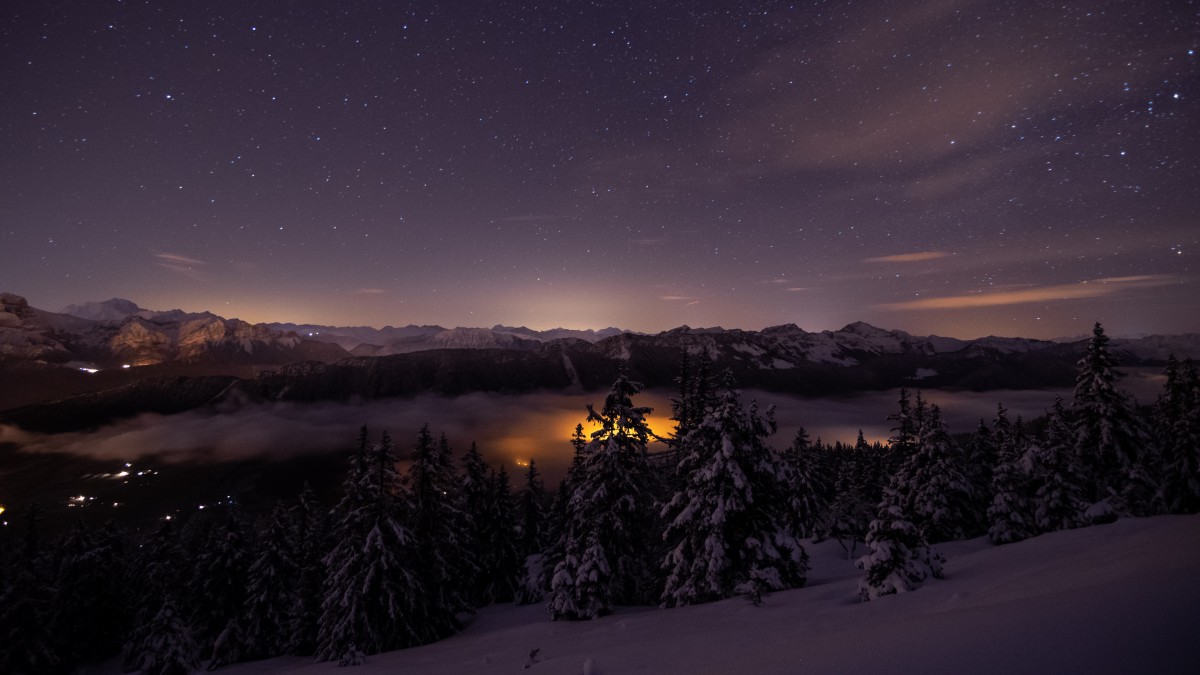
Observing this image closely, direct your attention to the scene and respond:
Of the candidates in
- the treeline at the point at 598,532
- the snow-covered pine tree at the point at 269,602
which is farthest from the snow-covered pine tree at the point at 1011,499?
the snow-covered pine tree at the point at 269,602

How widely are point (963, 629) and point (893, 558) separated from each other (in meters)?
7.99

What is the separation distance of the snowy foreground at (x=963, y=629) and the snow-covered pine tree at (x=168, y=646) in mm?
25665

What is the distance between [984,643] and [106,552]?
Result: 56.8 metres

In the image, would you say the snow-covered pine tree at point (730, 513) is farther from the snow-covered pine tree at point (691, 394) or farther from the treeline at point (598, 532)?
the snow-covered pine tree at point (691, 394)

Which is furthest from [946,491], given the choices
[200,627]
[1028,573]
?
[200,627]

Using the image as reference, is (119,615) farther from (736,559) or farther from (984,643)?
(984,643)

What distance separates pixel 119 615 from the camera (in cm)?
4000

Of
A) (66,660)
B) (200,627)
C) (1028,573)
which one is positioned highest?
(1028,573)

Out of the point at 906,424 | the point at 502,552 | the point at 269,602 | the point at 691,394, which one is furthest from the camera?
the point at 502,552

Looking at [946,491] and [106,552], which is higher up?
[946,491]

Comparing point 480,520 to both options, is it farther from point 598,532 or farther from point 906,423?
point 906,423

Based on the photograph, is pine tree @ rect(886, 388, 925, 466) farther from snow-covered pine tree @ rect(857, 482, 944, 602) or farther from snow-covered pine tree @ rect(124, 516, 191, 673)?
snow-covered pine tree @ rect(124, 516, 191, 673)

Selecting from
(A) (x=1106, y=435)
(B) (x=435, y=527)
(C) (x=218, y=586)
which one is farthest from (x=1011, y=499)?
(C) (x=218, y=586)

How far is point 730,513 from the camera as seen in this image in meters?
18.8
